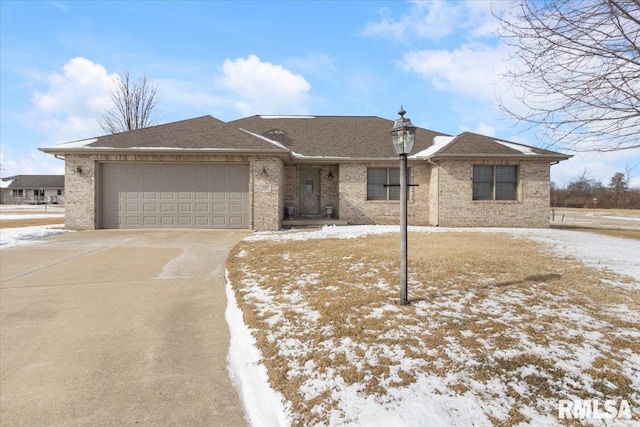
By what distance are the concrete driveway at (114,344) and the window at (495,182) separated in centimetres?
1146

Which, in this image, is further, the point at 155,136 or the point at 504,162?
the point at 504,162

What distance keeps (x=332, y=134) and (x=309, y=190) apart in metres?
3.52

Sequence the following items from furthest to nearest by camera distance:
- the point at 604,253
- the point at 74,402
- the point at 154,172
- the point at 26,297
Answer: the point at 154,172 < the point at 604,253 < the point at 26,297 < the point at 74,402

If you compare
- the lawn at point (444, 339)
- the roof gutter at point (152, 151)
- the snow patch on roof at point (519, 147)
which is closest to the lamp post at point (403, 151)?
the lawn at point (444, 339)

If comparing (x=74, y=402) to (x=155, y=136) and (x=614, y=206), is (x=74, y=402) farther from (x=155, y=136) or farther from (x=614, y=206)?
(x=614, y=206)

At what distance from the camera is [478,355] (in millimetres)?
3047

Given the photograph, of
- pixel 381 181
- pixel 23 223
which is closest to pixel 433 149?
pixel 381 181

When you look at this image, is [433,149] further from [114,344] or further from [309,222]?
[114,344]

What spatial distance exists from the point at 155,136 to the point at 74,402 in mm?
12062

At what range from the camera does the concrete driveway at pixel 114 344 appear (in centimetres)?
265

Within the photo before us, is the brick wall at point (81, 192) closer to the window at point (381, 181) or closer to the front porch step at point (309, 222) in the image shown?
the front porch step at point (309, 222)

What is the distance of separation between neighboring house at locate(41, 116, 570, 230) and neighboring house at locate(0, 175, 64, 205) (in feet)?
167

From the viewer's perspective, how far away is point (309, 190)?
1555 cm

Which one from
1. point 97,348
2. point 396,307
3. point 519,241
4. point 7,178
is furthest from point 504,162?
point 7,178
